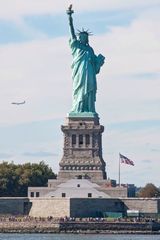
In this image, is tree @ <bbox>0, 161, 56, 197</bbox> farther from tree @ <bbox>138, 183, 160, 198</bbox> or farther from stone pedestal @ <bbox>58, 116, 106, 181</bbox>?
tree @ <bbox>138, 183, 160, 198</bbox>

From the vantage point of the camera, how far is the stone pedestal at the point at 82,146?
531 ft

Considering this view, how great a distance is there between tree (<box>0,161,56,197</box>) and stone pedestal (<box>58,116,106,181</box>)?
5.63 meters

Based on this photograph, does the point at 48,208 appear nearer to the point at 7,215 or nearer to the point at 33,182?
the point at 7,215

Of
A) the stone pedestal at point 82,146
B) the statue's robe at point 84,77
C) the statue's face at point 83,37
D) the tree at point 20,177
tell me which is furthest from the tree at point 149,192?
the statue's face at point 83,37

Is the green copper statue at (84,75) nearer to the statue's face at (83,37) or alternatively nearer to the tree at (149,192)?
the statue's face at (83,37)

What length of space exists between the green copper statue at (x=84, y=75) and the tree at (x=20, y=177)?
852 centimetres

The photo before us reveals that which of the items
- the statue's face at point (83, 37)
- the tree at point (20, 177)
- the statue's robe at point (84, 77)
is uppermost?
the statue's face at point (83, 37)

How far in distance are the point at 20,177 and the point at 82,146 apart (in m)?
7.87

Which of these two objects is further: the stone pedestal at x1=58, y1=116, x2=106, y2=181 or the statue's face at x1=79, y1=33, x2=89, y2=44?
the statue's face at x1=79, y1=33, x2=89, y2=44

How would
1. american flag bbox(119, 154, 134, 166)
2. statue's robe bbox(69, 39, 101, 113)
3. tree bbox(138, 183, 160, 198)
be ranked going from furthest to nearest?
tree bbox(138, 183, 160, 198) → statue's robe bbox(69, 39, 101, 113) → american flag bbox(119, 154, 134, 166)

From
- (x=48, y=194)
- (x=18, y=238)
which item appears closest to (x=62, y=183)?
(x=48, y=194)

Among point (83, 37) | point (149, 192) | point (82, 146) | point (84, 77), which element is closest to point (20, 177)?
point (82, 146)

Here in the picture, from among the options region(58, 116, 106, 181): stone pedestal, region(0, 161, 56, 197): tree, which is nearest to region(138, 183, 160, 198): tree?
region(0, 161, 56, 197): tree

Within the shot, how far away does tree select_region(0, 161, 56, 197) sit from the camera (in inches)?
6486
